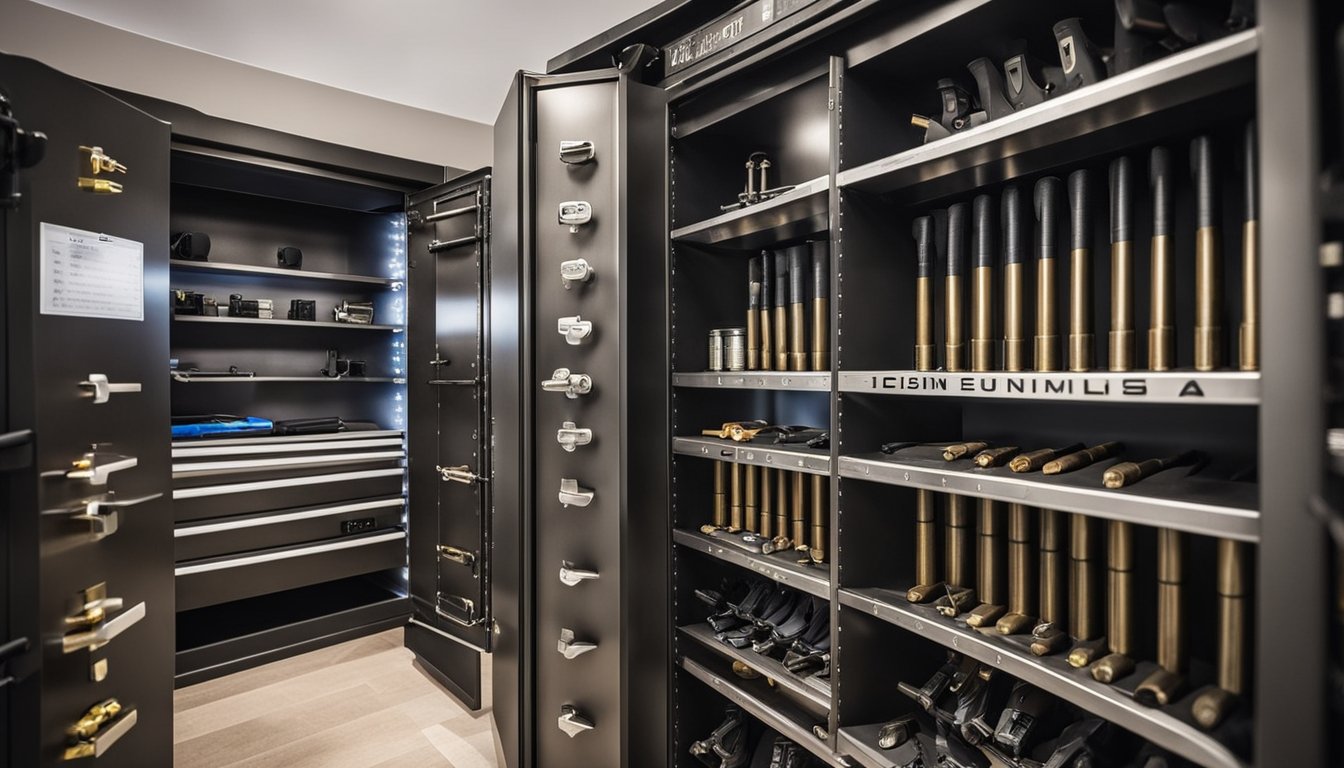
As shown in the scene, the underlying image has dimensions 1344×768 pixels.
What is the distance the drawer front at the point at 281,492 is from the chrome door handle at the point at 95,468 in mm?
1550

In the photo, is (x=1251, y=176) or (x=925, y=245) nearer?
(x=1251, y=176)

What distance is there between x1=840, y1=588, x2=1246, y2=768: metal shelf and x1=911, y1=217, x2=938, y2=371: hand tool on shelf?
59 centimetres

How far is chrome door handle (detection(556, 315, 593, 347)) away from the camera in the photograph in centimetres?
202

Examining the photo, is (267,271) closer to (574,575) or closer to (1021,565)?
(574,575)

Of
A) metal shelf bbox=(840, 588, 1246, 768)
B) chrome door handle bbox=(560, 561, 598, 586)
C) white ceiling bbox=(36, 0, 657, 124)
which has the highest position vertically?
white ceiling bbox=(36, 0, 657, 124)

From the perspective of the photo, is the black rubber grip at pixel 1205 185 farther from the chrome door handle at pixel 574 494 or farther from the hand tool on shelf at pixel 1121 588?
the chrome door handle at pixel 574 494

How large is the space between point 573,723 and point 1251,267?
6.84 feet

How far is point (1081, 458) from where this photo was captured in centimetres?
136

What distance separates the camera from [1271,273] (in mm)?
904

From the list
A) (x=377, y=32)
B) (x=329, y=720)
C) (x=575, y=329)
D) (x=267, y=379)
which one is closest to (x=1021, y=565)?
(x=575, y=329)

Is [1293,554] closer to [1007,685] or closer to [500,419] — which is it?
[1007,685]

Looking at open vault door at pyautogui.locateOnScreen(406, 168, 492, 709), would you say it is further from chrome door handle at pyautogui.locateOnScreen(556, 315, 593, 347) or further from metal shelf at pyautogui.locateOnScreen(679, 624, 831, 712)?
metal shelf at pyautogui.locateOnScreen(679, 624, 831, 712)

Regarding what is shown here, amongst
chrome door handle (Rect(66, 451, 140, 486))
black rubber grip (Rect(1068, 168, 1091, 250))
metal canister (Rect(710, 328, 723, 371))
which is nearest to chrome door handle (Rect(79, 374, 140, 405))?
chrome door handle (Rect(66, 451, 140, 486))

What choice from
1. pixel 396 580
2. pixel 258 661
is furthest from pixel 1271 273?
pixel 396 580
